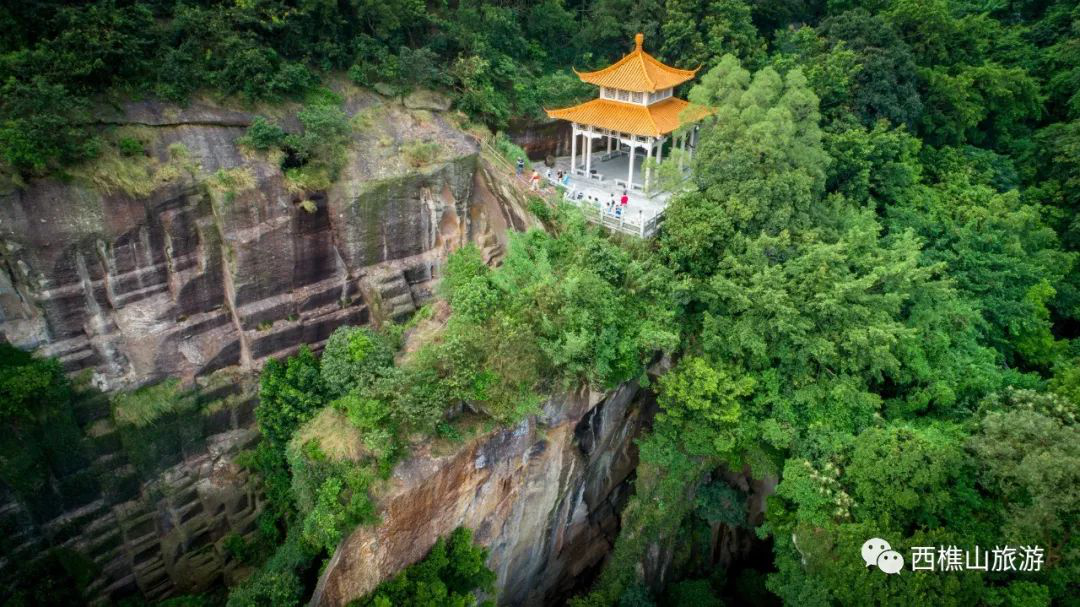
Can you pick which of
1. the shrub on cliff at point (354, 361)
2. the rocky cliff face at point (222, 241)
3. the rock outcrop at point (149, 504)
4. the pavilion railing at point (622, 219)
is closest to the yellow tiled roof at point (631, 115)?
the pavilion railing at point (622, 219)

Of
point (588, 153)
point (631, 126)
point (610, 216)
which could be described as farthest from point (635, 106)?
point (610, 216)

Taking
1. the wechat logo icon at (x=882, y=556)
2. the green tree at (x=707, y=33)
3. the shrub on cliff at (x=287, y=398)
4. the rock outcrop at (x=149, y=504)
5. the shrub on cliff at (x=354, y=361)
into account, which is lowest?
the rock outcrop at (x=149, y=504)

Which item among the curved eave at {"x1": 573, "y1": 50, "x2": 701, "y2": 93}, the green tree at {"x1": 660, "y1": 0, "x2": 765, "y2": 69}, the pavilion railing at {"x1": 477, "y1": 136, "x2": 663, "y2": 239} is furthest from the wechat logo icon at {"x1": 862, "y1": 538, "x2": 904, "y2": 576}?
the green tree at {"x1": 660, "y1": 0, "x2": 765, "y2": 69}

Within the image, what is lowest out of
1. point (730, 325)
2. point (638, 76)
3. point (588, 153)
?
point (730, 325)

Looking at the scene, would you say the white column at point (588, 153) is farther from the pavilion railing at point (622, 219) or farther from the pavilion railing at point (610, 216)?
the pavilion railing at point (622, 219)

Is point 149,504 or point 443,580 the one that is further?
point 149,504

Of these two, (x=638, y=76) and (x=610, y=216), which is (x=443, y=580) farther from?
(x=638, y=76)

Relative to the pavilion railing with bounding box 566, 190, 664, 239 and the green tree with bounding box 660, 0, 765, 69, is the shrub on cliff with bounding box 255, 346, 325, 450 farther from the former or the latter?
the green tree with bounding box 660, 0, 765, 69
